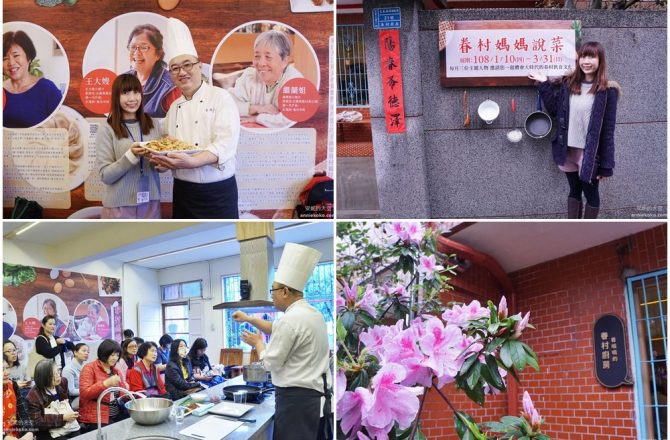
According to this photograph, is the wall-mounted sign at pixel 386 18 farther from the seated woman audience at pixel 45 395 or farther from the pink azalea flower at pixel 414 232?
the seated woman audience at pixel 45 395

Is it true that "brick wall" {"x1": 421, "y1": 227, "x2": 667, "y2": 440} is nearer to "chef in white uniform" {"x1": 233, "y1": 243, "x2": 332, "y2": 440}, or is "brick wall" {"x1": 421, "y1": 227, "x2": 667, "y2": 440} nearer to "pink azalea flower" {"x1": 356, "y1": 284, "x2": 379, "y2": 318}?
"pink azalea flower" {"x1": 356, "y1": 284, "x2": 379, "y2": 318}

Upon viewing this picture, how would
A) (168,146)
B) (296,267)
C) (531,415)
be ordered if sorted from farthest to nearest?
(168,146)
(296,267)
(531,415)

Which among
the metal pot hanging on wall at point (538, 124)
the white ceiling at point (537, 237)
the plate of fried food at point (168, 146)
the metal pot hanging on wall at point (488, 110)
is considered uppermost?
the metal pot hanging on wall at point (488, 110)

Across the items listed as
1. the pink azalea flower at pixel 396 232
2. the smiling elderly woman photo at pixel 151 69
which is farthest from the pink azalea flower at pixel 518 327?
the smiling elderly woman photo at pixel 151 69

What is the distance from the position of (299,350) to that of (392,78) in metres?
0.93

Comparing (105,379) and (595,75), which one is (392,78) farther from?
(105,379)

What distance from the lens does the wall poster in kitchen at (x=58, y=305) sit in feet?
5.24

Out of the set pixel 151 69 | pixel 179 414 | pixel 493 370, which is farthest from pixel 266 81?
pixel 493 370

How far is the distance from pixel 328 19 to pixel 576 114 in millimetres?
826

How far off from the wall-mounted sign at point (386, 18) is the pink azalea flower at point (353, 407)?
117cm

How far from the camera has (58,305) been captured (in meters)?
1.61

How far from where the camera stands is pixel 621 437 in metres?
1.53

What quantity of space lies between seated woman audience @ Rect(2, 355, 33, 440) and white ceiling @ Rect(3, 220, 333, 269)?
1.13 ft

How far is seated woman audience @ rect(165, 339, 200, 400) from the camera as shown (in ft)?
5.21
